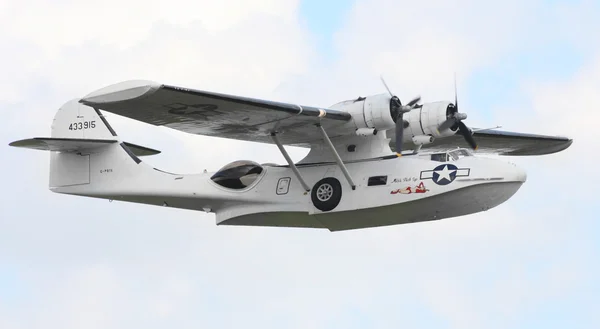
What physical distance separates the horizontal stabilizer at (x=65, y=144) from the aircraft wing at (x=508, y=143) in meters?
7.23

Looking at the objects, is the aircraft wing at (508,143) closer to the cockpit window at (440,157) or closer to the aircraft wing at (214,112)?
the cockpit window at (440,157)

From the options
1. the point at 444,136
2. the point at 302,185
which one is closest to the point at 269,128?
the point at 302,185

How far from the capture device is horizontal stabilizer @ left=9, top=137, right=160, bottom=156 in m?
25.6

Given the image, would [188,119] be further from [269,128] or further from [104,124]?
[104,124]

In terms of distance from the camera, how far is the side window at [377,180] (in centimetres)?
2384

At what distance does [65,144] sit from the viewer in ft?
86.3

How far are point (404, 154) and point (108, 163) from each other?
6.92 meters

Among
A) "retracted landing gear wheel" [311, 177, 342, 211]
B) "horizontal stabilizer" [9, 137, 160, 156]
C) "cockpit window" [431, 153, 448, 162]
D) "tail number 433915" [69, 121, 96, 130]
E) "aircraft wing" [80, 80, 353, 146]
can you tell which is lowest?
"retracted landing gear wheel" [311, 177, 342, 211]

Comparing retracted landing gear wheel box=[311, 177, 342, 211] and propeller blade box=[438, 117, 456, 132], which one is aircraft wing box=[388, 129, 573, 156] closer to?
propeller blade box=[438, 117, 456, 132]

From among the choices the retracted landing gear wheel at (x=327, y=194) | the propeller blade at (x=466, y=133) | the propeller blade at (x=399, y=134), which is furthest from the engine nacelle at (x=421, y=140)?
the retracted landing gear wheel at (x=327, y=194)

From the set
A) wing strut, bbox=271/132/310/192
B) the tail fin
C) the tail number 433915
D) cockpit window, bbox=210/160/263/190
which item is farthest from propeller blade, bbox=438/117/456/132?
the tail number 433915

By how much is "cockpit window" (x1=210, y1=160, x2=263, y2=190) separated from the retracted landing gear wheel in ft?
5.04

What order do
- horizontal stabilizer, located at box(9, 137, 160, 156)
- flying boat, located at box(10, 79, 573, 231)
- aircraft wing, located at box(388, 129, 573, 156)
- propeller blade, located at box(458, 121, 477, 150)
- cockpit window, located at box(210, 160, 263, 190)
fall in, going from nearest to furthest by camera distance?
flying boat, located at box(10, 79, 573, 231)
cockpit window, located at box(210, 160, 263, 190)
propeller blade, located at box(458, 121, 477, 150)
horizontal stabilizer, located at box(9, 137, 160, 156)
aircraft wing, located at box(388, 129, 573, 156)

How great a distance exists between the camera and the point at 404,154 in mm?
24266
